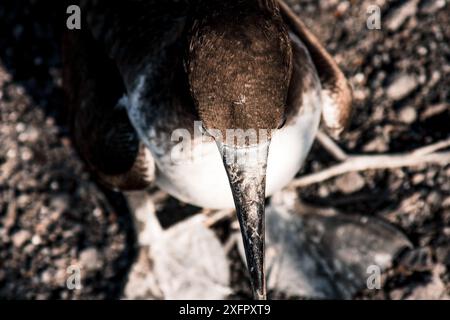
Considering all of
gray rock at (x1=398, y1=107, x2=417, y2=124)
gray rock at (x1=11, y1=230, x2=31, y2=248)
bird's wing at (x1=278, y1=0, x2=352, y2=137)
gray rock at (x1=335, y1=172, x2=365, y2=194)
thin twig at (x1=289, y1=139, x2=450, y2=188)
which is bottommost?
gray rock at (x1=11, y1=230, x2=31, y2=248)

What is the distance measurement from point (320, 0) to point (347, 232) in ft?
6.24

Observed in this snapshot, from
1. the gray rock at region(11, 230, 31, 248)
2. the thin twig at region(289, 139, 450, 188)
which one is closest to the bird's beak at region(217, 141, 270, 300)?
the thin twig at region(289, 139, 450, 188)

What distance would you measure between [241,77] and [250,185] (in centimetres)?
52

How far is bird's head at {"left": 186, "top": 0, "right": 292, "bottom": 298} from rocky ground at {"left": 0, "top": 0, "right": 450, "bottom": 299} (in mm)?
1427

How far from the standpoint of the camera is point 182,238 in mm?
3869

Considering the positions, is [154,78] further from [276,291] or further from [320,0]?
[320,0]

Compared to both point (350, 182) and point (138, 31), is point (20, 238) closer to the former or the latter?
point (138, 31)

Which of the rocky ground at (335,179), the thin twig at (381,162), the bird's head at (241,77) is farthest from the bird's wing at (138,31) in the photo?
the thin twig at (381,162)

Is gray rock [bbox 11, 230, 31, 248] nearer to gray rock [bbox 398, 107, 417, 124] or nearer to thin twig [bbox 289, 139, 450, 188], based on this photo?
thin twig [bbox 289, 139, 450, 188]

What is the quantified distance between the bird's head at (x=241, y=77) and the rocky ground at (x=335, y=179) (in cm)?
143

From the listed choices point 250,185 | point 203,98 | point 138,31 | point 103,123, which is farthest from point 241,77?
point 103,123

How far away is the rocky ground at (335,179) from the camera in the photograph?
3693 mm

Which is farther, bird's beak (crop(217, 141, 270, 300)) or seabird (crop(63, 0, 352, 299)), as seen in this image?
bird's beak (crop(217, 141, 270, 300))

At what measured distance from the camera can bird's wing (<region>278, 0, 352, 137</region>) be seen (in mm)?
3420
